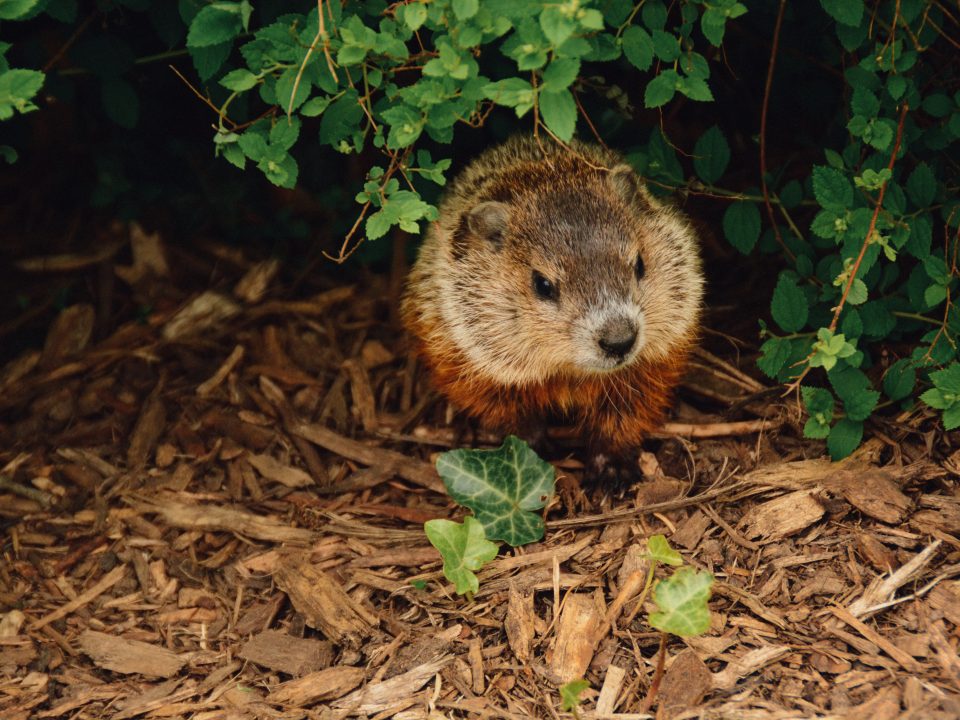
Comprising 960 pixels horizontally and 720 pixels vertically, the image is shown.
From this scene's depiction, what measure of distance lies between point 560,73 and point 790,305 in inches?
71.6

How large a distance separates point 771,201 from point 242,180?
3.66 metres

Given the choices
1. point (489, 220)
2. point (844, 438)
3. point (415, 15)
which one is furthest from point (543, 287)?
point (844, 438)

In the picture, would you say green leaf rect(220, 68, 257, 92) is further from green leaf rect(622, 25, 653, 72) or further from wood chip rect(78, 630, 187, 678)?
wood chip rect(78, 630, 187, 678)

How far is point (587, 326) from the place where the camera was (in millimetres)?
4203

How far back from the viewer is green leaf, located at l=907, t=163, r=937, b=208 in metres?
4.24

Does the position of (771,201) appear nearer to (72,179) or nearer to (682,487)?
(682,487)

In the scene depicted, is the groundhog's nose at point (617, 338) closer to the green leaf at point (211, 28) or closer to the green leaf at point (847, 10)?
the green leaf at point (847, 10)

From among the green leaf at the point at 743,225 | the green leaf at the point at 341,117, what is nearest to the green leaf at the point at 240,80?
the green leaf at the point at 341,117

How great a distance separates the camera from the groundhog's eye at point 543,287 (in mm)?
4414

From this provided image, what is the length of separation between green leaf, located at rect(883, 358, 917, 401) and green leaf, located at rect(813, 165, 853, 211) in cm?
86

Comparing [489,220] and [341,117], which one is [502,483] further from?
[341,117]

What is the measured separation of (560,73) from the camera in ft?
11.0

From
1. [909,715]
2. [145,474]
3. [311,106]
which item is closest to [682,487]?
[909,715]

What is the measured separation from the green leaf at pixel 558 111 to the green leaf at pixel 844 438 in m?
2.07
